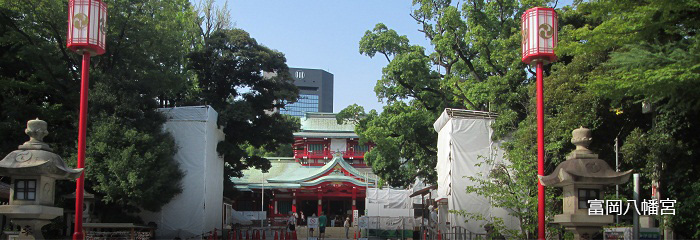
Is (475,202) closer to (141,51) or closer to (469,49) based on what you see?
(469,49)

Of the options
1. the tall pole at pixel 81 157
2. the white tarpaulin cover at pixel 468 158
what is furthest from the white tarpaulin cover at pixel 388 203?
the tall pole at pixel 81 157

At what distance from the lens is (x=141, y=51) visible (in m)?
27.8

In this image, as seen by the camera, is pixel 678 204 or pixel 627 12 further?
pixel 678 204

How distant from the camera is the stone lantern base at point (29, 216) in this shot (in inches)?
572

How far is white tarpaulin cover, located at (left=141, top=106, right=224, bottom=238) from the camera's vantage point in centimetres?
2833

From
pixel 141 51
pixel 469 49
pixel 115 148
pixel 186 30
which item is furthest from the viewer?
pixel 186 30

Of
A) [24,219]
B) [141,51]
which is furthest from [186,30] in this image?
[24,219]

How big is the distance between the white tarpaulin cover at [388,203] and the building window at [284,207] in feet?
33.7

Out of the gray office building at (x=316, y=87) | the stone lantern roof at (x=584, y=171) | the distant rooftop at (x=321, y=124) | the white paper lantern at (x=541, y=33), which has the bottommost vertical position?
the stone lantern roof at (x=584, y=171)

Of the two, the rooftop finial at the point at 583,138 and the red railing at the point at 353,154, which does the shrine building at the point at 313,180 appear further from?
the rooftop finial at the point at 583,138

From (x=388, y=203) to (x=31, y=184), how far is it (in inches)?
1114

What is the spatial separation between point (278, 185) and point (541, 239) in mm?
32960

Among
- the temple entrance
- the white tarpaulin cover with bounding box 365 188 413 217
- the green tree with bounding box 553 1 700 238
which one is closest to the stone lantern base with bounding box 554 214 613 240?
the green tree with bounding box 553 1 700 238

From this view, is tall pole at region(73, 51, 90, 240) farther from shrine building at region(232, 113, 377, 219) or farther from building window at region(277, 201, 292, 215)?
building window at region(277, 201, 292, 215)
